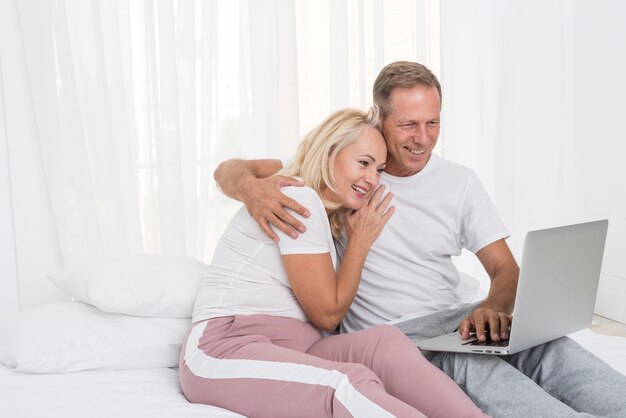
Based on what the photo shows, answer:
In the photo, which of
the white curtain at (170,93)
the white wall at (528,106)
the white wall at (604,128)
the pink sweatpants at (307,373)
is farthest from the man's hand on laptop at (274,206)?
the white wall at (604,128)

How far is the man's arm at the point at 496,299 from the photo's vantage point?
1.80 m

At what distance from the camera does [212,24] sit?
3229 millimetres

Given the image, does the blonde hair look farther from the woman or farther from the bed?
the bed

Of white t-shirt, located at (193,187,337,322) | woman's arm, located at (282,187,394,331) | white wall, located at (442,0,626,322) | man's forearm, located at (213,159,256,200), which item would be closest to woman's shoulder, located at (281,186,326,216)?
white t-shirt, located at (193,187,337,322)

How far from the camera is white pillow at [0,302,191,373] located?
196 cm

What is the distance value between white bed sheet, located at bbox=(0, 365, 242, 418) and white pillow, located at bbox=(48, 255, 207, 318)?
168 millimetres

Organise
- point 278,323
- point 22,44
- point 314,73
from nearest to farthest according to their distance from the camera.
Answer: point 278,323
point 22,44
point 314,73

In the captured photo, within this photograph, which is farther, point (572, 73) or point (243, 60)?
→ point (572, 73)

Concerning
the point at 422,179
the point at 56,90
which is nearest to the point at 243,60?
the point at 56,90

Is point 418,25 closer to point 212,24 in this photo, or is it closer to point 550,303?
point 212,24

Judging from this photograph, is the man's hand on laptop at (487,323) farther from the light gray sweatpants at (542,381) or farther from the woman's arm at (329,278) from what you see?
the woman's arm at (329,278)

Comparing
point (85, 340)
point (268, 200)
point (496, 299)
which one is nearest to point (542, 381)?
point (496, 299)

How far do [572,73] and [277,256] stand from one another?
2579mm

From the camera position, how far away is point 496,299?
199 cm
